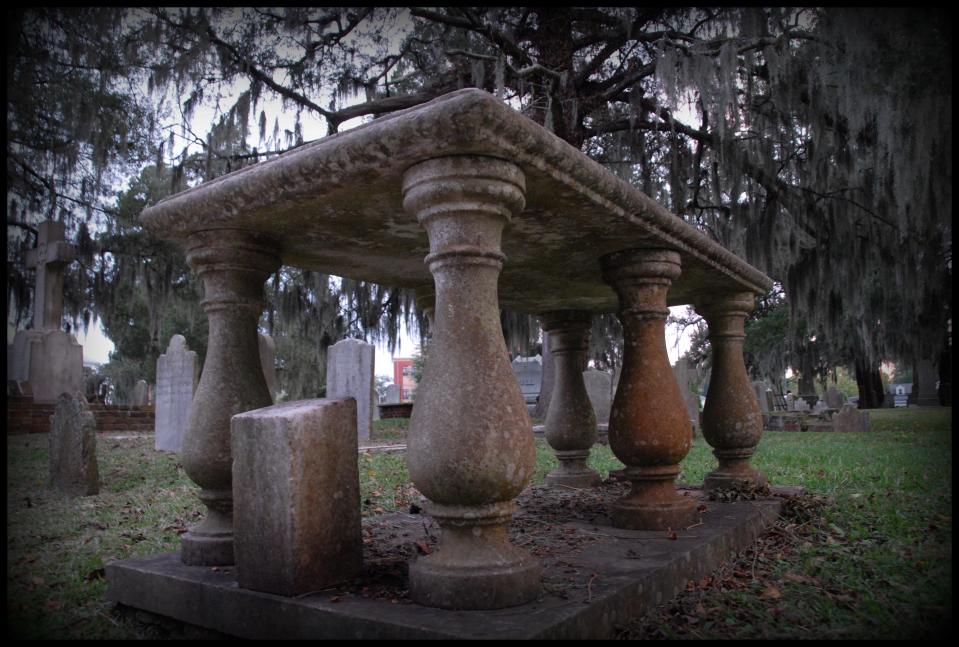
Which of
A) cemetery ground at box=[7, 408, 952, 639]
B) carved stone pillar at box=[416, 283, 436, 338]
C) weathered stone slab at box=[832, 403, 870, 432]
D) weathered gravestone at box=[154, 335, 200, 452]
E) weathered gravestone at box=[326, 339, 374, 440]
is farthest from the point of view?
weathered stone slab at box=[832, 403, 870, 432]

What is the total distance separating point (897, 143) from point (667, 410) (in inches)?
232

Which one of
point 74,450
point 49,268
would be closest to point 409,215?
point 74,450

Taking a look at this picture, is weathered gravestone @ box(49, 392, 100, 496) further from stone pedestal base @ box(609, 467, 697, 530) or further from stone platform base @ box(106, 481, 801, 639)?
stone pedestal base @ box(609, 467, 697, 530)

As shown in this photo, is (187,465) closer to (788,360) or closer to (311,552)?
(311,552)

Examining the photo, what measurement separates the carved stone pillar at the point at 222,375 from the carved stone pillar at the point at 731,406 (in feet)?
11.8

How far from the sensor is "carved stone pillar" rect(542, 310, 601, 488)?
6176 millimetres

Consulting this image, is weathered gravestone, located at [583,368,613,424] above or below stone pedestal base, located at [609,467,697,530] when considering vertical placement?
above

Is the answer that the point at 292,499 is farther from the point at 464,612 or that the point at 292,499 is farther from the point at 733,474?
the point at 733,474

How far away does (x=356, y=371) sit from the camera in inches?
464

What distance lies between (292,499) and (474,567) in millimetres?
776

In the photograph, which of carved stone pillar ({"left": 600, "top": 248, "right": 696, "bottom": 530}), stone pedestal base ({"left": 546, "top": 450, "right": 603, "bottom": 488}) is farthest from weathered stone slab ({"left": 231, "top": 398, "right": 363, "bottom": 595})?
stone pedestal base ({"left": 546, "top": 450, "right": 603, "bottom": 488})

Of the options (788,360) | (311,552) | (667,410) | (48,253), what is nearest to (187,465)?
(311,552)

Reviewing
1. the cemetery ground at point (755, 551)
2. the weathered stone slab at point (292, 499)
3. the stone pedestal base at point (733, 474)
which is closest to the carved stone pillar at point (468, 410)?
the weathered stone slab at point (292, 499)

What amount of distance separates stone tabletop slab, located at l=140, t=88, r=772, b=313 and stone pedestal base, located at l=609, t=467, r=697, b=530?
1.36m
